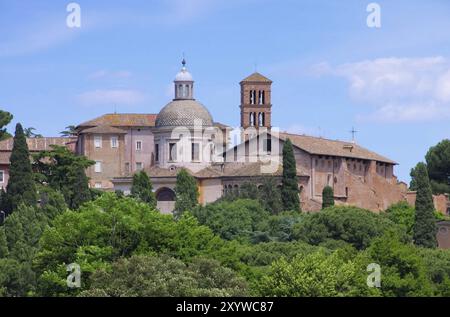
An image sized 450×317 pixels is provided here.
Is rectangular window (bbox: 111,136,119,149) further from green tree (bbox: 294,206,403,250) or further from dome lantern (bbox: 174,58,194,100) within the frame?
green tree (bbox: 294,206,403,250)

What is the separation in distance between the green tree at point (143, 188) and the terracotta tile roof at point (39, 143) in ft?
39.0

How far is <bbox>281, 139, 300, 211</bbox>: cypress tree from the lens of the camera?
81.2 metres

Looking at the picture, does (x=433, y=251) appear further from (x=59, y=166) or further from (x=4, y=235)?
(x=59, y=166)

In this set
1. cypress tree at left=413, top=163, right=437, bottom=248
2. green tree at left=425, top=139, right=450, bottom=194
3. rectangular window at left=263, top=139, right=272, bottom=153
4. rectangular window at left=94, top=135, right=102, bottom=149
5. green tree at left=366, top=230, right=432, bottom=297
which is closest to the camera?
green tree at left=366, top=230, right=432, bottom=297

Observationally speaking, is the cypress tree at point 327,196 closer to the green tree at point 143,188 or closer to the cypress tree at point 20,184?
the green tree at point 143,188

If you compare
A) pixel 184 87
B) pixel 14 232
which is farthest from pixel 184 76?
pixel 14 232

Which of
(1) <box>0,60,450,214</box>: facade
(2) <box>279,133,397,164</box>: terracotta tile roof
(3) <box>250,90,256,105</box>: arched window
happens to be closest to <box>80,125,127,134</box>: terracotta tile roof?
(1) <box>0,60,450,214</box>: facade

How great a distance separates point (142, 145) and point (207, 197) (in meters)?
9.68

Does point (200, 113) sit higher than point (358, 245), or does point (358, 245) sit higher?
point (200, 113)

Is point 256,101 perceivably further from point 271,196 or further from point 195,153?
point 271,196

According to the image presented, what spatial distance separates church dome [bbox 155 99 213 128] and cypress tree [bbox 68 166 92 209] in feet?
36.9

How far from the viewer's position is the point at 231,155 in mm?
90438
